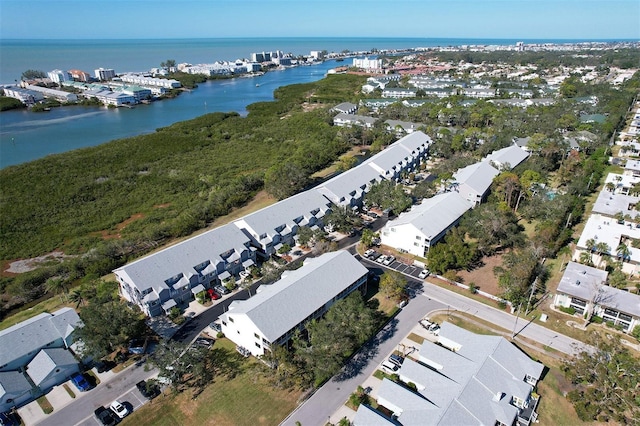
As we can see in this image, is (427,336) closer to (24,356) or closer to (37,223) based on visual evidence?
(24,356)

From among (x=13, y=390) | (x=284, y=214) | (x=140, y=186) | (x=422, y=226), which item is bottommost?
(x=140, y=186)

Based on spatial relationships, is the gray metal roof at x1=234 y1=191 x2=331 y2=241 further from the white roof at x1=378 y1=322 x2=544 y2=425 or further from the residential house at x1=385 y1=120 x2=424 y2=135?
the residential house at x1=385 y1=120 x2=424 y2=135

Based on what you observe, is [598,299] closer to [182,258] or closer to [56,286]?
[182,258]

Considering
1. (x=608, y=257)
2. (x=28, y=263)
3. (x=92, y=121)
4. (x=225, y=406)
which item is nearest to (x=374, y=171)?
(x=608, y=257)

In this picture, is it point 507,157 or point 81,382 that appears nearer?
point 81,382

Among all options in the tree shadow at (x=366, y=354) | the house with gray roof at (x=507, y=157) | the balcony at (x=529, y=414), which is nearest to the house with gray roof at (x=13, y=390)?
the tree shadow at (x=366, y=354)

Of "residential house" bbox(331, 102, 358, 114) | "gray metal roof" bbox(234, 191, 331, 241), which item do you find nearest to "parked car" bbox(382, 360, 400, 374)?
"gray metal roof" bbox(234, 191, 331, 241)

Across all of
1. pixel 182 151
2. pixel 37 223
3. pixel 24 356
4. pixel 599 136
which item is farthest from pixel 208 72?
pixel 24 356
